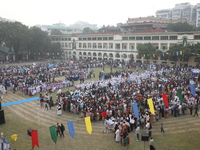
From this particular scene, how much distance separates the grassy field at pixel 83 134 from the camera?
1157 centimetres

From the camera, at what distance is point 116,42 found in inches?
2175

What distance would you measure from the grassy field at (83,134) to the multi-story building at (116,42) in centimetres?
3061

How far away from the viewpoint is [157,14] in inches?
4951

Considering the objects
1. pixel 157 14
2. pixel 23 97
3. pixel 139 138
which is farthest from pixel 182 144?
pixel 157 14

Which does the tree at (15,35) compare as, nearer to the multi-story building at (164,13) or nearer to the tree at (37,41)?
the tree at (37,41)

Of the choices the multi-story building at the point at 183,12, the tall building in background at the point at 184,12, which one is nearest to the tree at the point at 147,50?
the tall building in background at the point at 184,12

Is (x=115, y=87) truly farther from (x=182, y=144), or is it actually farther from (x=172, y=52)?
(x=172, y=52)

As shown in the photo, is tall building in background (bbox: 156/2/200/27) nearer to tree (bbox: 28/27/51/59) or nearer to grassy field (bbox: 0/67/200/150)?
tree (bbox: 28/27/51/59)

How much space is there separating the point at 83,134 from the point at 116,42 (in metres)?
44.6

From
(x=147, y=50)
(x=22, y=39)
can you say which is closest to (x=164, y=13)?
(x=147, y=50)

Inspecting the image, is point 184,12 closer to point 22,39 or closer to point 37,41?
point 37,41

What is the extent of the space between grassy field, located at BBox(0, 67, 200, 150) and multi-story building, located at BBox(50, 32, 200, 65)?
1205 inches

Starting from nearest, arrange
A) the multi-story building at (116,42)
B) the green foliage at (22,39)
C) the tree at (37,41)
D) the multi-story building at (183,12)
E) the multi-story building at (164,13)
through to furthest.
A: the multi-story building at (116,42) < the green foliage at (22,39) < the tree at (37,41) < the multi-story building at (183,12) < the multi-story building at (164,13)

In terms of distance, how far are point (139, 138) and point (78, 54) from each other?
183 ft
